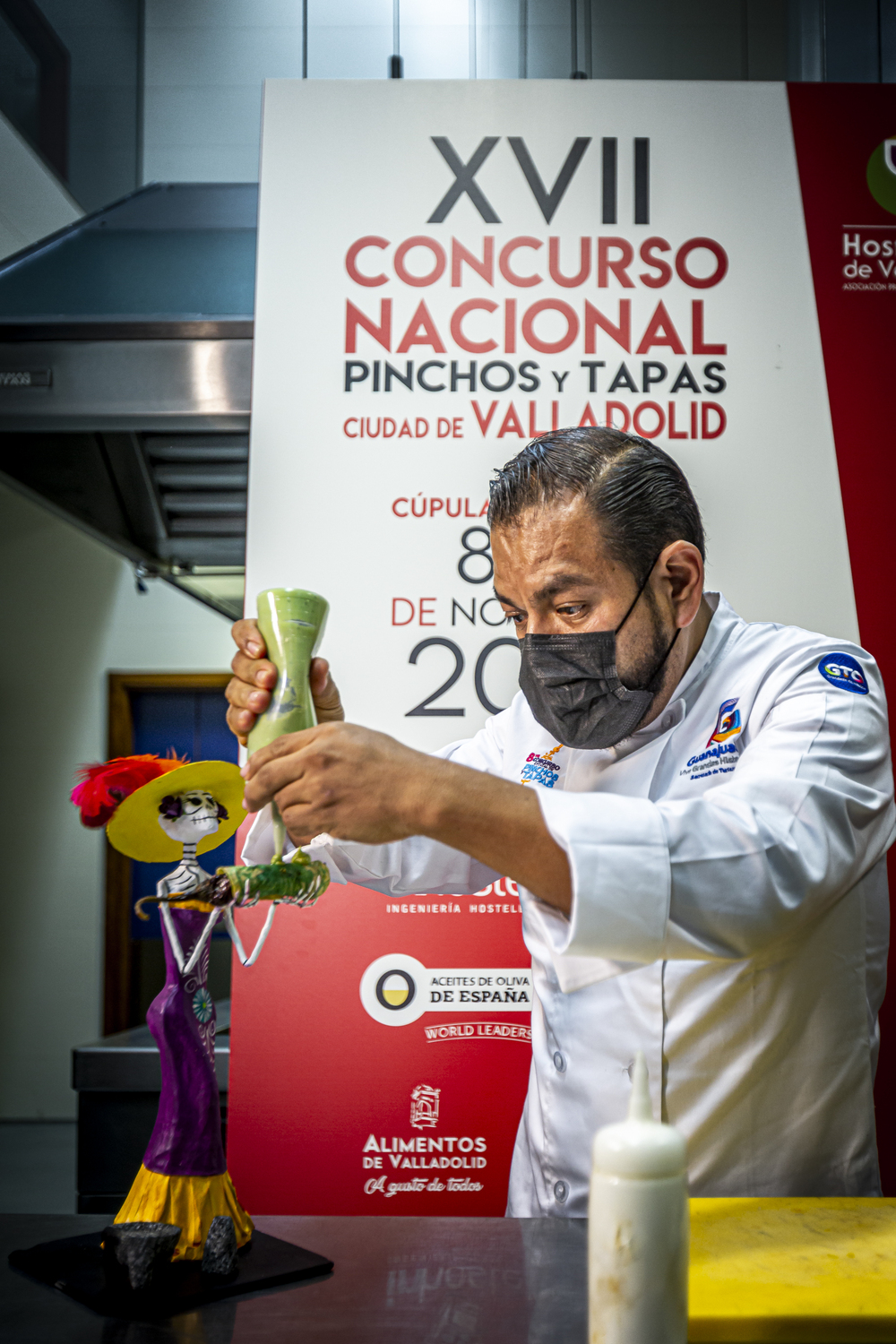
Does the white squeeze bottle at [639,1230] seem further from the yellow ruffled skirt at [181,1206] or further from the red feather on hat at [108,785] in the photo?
the red feather on hat at [108,785]

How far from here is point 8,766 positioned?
5.29 m

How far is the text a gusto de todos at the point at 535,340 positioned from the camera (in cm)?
200

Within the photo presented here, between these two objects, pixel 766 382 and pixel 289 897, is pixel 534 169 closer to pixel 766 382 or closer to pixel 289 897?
pixel 766 382

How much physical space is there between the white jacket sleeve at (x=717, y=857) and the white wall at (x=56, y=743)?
15.2ft

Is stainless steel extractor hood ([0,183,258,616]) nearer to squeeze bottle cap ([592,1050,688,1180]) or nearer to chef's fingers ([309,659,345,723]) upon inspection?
chef's fingers ([309,659,345,723])

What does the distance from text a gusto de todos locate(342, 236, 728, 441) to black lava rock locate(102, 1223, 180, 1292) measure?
1.43 m

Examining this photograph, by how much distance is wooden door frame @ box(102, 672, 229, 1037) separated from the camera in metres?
5.06

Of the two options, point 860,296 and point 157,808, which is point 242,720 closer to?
point 157,808

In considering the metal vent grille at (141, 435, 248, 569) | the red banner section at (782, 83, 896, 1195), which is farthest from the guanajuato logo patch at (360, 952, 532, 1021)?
the metal vent grille at (141, 435, 248, 569)

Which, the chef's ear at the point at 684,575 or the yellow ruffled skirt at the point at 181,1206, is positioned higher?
the chef's ear at the point at 684,575

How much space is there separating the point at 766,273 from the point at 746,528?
19.6 inches

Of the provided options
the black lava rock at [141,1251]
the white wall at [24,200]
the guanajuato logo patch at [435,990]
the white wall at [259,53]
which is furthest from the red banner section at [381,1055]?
the white wall at [24,200]

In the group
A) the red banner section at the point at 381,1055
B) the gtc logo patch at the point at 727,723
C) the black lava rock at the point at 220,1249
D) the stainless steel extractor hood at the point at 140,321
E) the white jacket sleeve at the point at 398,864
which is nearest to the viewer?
the black lava rock at the point at 220,1249

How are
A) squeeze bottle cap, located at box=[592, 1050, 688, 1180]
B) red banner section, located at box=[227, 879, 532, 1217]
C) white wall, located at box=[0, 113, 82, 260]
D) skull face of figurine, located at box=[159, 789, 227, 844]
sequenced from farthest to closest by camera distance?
white wall, located at box=[0, 113, 82, 260], red banner section, located at box=[227, 879, 532, 1217], skull face of figurine, located at box=[159, 789, 227, 844], squeeze bottle cap, located at box=[592, 1050, 688, 1180]
